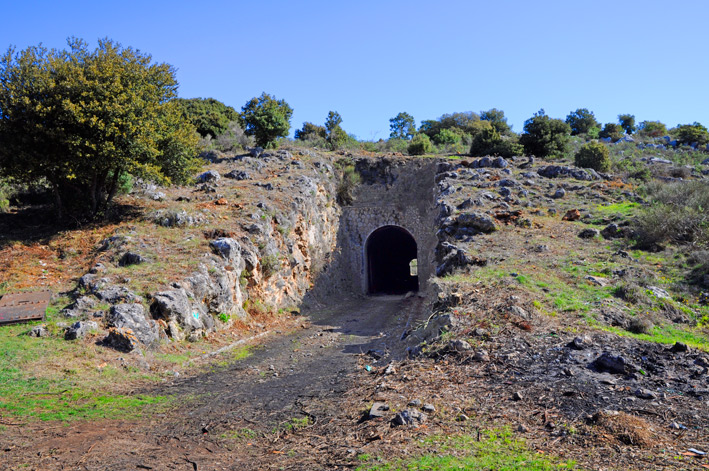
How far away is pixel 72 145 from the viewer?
1714 cm

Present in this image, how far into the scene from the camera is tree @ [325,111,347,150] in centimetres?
4564

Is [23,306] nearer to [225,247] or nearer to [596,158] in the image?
[225,247]

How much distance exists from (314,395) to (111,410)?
384 centimetres

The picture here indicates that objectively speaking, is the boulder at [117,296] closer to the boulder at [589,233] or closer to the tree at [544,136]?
the boulder at [589,233]

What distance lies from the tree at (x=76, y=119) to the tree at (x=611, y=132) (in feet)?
164

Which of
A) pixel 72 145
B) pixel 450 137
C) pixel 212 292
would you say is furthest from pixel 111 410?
pixel 450 137

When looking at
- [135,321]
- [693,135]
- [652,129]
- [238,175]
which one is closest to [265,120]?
[238,175]

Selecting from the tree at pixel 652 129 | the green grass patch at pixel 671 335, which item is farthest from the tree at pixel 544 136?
the green grass patch at pixel 671 335

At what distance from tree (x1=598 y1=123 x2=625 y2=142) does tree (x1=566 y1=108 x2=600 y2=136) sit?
2.34m

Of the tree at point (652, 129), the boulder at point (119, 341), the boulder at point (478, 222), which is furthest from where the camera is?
the tree at point (652, 129)

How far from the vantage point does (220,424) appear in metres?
8.19

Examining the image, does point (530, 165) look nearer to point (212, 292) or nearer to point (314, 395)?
point (212, 292)

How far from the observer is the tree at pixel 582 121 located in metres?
57.6

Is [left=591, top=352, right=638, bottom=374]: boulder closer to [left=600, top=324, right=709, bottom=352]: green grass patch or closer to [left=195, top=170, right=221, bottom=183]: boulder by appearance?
[left=600, top=324, right=709, bottom=352]: green grass patch
